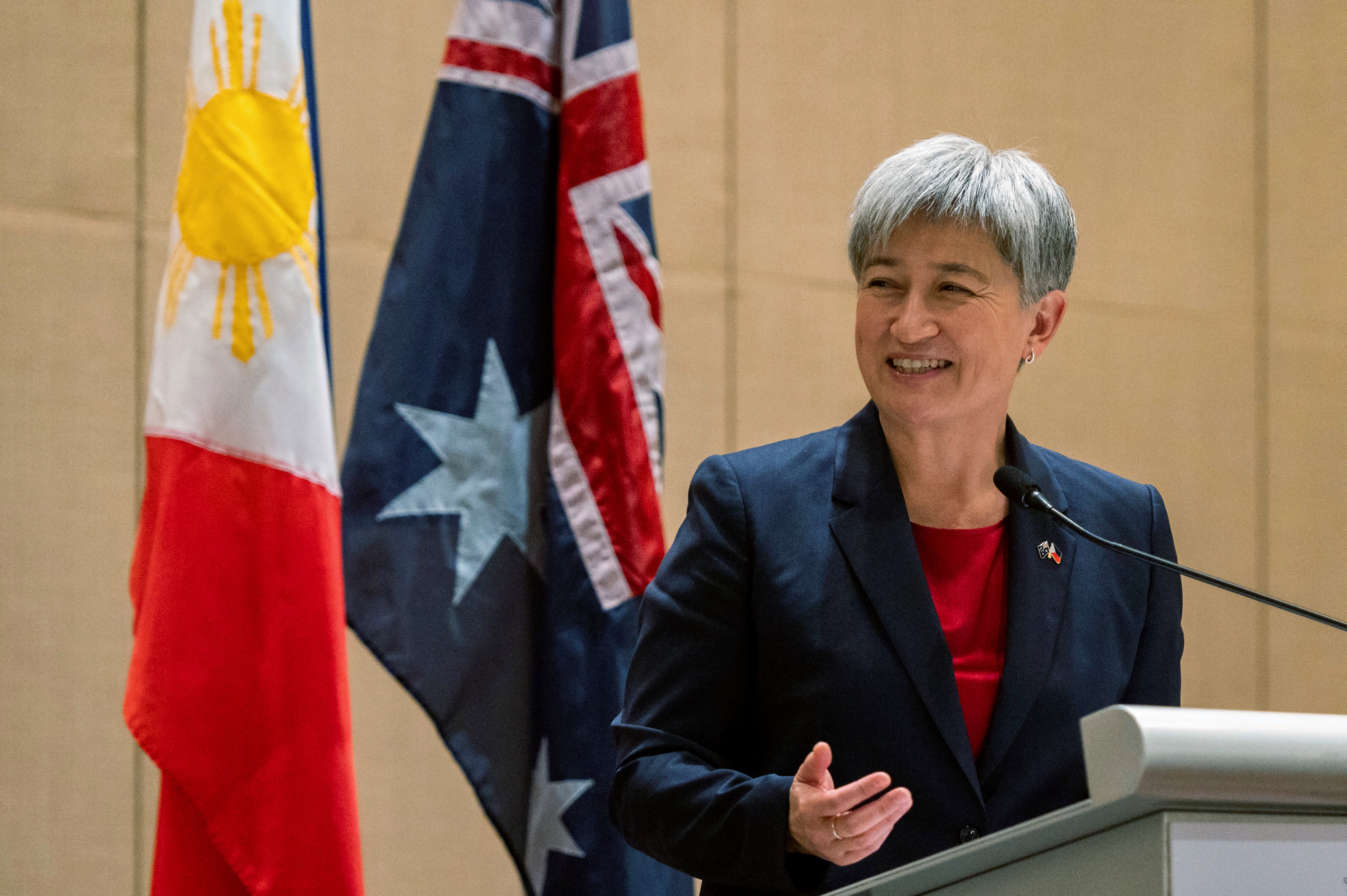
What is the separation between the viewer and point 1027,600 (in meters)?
1.71

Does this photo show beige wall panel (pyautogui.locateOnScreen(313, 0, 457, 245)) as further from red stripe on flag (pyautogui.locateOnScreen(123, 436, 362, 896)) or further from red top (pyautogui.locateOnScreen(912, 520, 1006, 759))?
red top (pyautogui.locateOnScreen(912, 520, 1006, 759))

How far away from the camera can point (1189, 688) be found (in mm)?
4332

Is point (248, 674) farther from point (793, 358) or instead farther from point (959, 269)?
point (793, 358)

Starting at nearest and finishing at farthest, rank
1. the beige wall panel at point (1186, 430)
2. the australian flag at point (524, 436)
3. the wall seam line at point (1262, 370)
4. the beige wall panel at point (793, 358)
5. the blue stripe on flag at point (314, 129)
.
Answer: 1. the blue stripe on flag at point (314, 129)
2. the australian flag at point (524, 436)
3. the beige wall panel at point (793, 358)
4. the beige wall panel at point (1186, 430)
5. the wall seam line at point (1262, 370)

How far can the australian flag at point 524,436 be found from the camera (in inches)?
100

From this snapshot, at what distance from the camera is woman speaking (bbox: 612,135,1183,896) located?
1604mm

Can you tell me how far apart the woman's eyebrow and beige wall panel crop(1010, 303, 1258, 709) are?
2.50 metres

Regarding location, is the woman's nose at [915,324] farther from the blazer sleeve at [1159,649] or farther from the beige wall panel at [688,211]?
the beige wall panel at [688,211]

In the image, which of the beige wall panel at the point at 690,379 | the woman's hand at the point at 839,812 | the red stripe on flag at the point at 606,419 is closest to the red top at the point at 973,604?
the woman's hand at the point at 839,812

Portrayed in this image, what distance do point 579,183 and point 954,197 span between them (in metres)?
1.01

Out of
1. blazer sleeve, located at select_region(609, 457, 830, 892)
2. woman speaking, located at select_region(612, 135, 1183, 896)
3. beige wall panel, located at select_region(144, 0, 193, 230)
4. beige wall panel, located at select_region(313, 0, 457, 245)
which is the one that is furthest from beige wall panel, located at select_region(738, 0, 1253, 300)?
blazer sleeve, located at select_region(609, 457, 830, 892)

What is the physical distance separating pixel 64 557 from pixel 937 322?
201cm

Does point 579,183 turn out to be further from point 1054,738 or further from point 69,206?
point 1054,738

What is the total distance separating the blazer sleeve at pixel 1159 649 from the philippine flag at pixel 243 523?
121cm
